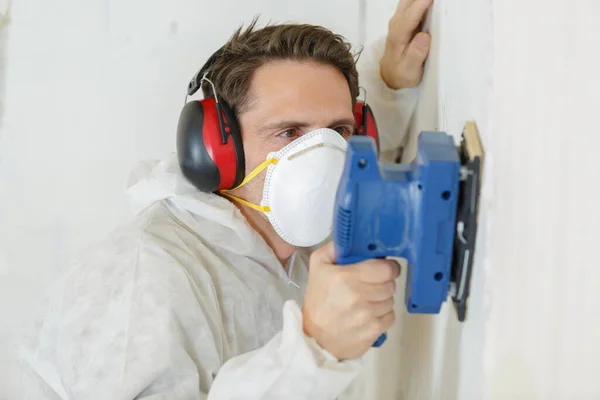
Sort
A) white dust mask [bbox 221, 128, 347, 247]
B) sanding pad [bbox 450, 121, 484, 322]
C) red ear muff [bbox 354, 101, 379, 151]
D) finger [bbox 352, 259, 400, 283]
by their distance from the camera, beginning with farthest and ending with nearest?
red ear muff [bbox 354, 101, 379, 151] → white dust mask [bbox 221, 128, 347, 247] → finger [bbox 352, 259, 400, 283] → sanding pad [bbox 450, 121, 484, 322]

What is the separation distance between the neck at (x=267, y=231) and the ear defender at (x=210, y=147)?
0.10m

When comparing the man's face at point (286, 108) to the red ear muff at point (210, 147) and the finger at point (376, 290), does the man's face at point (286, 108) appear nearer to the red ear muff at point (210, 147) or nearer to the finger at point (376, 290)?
the red ear muff at point (210, 147)

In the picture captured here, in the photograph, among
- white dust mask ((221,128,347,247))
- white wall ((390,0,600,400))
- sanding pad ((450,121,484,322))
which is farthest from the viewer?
white dust mask ((221,128,347,247))

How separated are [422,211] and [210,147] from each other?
61 cm

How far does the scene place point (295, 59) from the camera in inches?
47.4

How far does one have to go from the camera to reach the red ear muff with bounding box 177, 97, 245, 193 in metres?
1.09

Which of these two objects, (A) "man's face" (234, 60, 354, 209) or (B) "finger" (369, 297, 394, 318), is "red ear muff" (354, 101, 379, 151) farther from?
(B) "finger" (369, 297, 394, 318)

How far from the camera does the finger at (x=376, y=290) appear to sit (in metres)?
0.69

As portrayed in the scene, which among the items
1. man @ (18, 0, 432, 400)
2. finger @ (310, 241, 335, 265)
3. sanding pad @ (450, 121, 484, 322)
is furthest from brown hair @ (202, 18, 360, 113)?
sanding pad @ (450, 121, 484, 322)

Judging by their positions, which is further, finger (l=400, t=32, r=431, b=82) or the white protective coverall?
finger (l=400, t=32, r=431, b=82)

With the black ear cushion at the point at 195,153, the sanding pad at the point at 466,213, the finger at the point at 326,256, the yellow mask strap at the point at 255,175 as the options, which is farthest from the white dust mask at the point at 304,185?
the sanding pad at the point at 466,213

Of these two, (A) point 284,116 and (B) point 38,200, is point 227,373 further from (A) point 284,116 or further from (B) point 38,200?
(B) point 38,200

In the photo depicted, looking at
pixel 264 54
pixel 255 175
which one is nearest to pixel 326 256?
pixel 255 175

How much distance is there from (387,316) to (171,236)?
0.53 m
